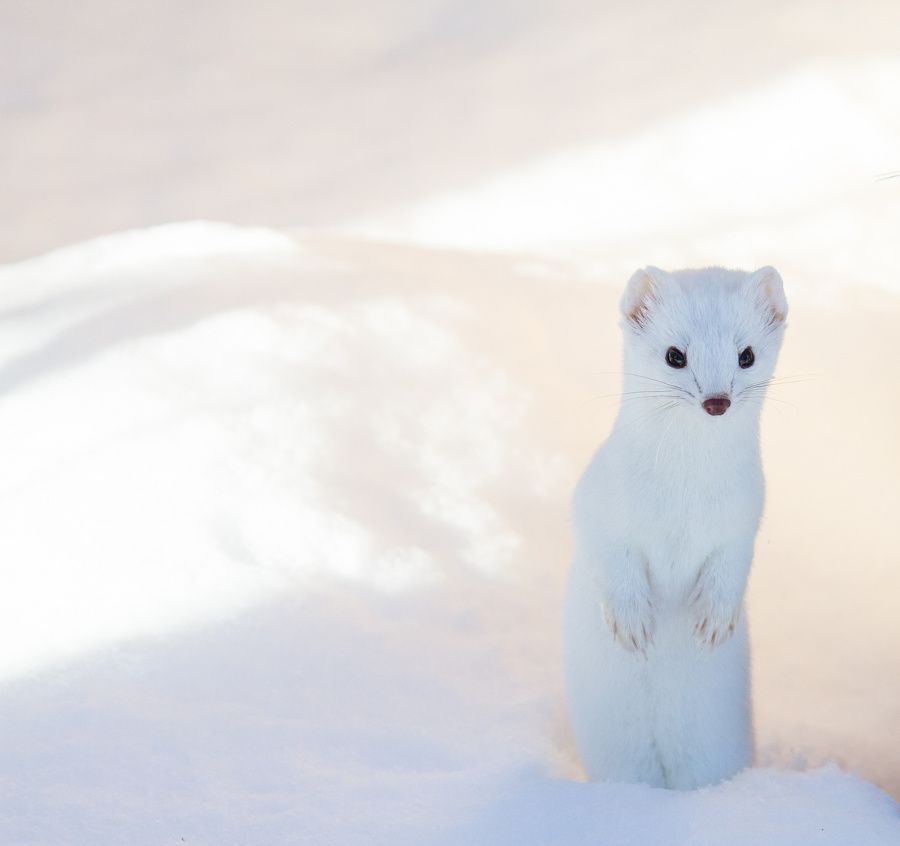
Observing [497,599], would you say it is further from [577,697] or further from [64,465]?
[64,465]

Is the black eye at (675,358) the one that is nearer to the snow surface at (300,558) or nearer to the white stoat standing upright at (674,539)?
the white stoat standing upright at (674,539)

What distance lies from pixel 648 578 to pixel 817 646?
1.20 metres

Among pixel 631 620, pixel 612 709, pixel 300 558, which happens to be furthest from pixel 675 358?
pixel 300 558

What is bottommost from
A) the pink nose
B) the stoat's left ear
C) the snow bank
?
the pink nose

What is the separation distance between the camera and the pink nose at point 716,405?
6.21ft

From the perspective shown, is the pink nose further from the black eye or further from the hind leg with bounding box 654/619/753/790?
the hind leg with bounding box 654/619/753/790

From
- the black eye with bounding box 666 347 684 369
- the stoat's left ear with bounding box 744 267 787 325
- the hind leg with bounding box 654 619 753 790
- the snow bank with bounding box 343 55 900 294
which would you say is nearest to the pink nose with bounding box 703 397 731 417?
the black eye with bounding box 666 347 684 369

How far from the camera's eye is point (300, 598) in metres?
2.93

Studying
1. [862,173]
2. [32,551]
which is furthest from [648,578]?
[862,173]

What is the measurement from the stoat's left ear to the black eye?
0.20 meters

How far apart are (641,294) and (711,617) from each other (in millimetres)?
728

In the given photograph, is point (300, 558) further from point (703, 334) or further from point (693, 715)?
point (703, 334)

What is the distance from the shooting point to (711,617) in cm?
222

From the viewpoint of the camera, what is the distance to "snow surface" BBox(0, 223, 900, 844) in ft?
6.77
